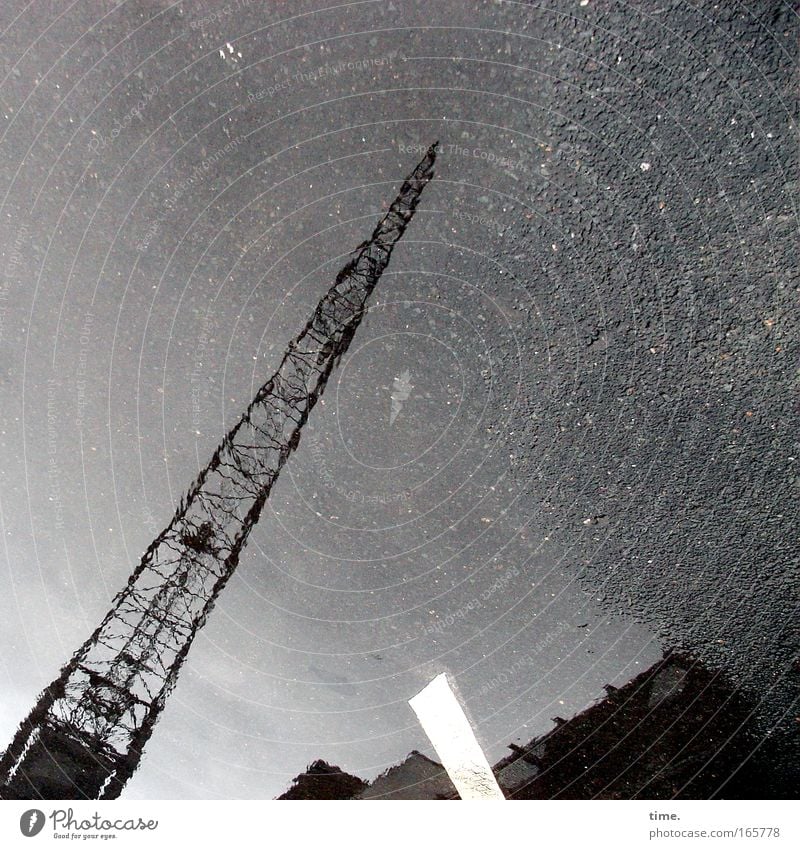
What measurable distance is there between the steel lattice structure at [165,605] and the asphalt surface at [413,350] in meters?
0.04

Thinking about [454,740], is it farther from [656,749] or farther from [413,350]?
[413,350]

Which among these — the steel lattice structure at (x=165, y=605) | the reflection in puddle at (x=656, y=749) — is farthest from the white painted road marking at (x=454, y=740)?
the steel lattice structure at (x=165, y=605)

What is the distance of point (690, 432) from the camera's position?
3.43 feet

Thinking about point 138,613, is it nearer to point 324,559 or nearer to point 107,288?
point 324,559

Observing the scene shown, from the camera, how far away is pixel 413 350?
42.3 inches

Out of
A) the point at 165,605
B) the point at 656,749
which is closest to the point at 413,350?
the point at 165,605

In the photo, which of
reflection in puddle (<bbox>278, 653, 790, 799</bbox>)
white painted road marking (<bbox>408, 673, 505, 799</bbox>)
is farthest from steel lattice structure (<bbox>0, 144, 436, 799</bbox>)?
reflection in puddle (<bbox>278, 653, 790, 799</bbox>)

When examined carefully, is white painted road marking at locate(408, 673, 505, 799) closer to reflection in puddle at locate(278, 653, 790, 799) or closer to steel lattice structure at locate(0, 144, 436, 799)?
reflection in puddle at locate(278, 653, 790, 799)

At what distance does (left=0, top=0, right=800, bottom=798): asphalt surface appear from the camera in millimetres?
942

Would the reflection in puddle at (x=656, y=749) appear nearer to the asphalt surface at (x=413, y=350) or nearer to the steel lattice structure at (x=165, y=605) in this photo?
the asphalt surface at (x=413, y=350)

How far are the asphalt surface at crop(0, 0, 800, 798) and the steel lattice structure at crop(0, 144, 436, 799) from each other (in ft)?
0.14

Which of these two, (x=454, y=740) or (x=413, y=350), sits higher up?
(x=413, y=350)

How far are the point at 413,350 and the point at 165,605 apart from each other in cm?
85

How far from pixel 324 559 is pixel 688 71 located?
3.99 ft
